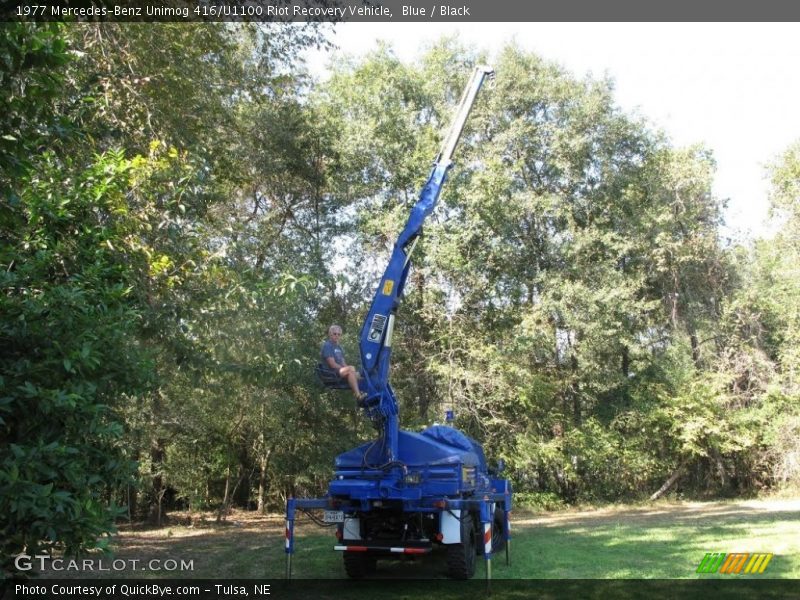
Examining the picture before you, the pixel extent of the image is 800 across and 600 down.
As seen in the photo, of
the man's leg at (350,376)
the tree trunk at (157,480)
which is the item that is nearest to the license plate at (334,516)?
the man's leg at (350,376)

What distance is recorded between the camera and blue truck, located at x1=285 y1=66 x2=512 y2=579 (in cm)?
768

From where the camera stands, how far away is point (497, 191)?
62.7 ft

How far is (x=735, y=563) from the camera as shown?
8.26 meters

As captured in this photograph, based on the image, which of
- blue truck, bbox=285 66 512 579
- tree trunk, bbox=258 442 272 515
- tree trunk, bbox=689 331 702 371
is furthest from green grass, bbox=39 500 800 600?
tree trunk, bbox=689 331 702 371

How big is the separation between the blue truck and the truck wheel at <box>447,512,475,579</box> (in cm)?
1

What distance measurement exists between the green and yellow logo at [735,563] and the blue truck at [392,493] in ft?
8.65

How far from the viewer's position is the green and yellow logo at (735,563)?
7.86 metres

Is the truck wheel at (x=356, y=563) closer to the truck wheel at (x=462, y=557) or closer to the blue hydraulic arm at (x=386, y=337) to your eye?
the truck wheel at (x=462, y=557)

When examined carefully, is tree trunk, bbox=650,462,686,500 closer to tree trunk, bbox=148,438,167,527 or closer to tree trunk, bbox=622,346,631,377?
tree trunk, bbox=622,346,631,377

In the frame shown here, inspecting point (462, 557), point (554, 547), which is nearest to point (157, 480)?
point (554, 547)

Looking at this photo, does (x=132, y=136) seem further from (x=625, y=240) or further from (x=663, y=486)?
(x=663, y=486)

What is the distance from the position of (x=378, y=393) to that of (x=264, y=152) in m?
11.5

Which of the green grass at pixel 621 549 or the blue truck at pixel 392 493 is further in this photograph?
the green grass at pixel 621 549

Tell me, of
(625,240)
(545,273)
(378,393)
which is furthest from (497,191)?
(378,393)
